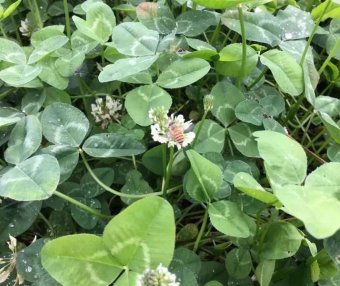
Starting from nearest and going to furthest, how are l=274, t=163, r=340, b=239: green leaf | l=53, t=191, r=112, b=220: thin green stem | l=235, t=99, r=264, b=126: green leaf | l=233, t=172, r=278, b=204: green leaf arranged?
l=274, t=163, r=340, b=239: green leaf → l=233, t=172, r=278, b=204: green leaf → l=53, t=191, r=112, b=220: thin green stem → l=235, t=99, r=264, b=126: green leaf

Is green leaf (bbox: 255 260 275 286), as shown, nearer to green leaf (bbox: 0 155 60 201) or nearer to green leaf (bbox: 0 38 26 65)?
green leaf (bbox: 0 155 60 201)

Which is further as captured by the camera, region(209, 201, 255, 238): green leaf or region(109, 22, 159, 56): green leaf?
region(109, 22, 159, 56): green leaf

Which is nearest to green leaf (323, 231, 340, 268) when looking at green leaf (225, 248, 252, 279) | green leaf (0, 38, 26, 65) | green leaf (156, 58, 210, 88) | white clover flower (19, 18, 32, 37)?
green leaf (225, 248, 252, 279)

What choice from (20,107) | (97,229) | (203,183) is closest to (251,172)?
(203,183)

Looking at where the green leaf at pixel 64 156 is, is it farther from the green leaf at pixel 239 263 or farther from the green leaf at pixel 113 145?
the green leaf at pixel 239 263

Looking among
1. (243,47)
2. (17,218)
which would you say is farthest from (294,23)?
(17,218)

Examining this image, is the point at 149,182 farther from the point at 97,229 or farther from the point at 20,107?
the point at 20,107

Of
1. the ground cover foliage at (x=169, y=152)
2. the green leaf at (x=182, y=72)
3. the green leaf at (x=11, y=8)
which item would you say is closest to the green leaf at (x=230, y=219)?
the ground cover foliage at (x=169, y=152)

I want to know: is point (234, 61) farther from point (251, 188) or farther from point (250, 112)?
point (251, 188)
